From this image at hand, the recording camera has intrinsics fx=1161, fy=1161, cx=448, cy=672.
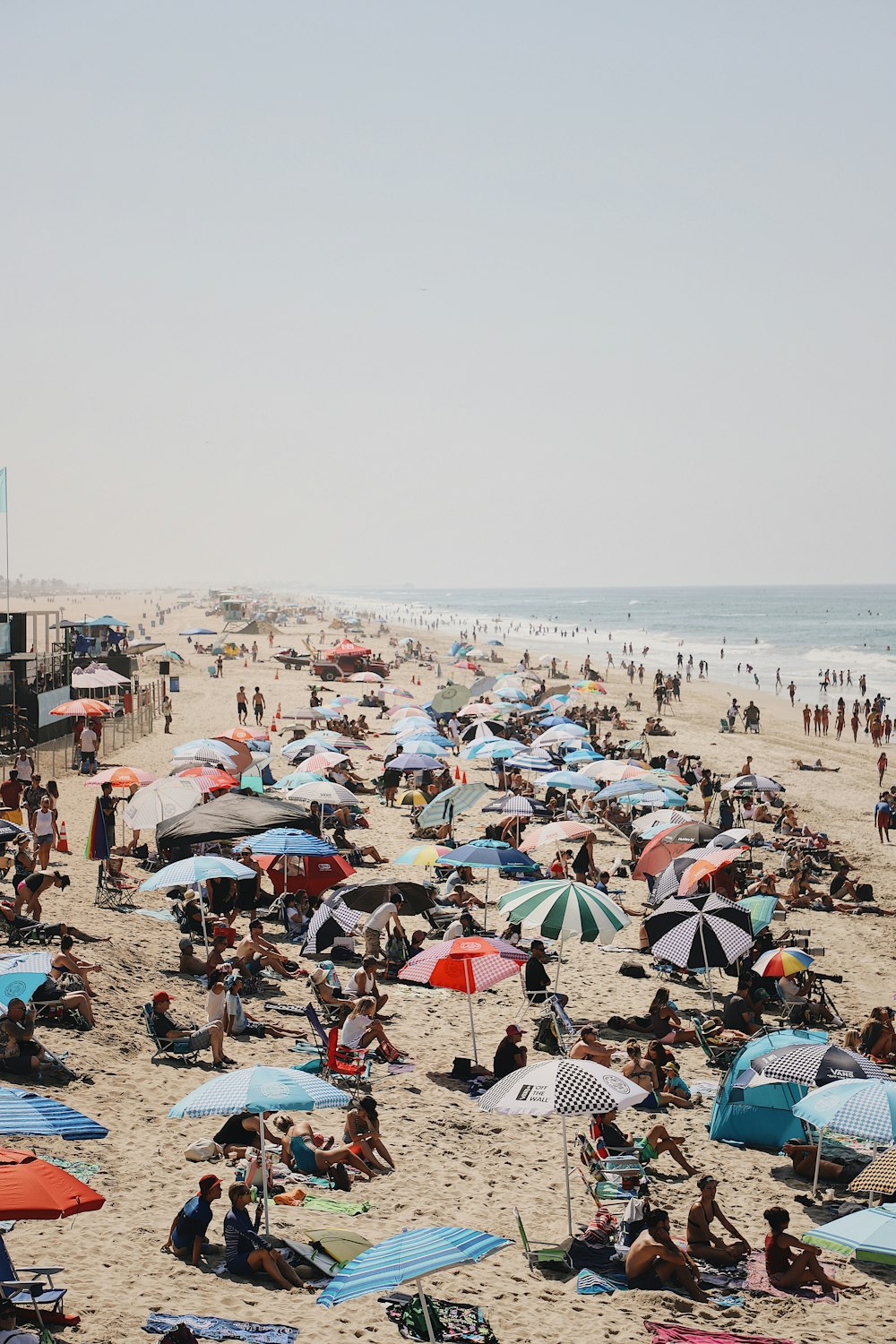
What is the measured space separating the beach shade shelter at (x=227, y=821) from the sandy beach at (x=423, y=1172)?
1240 millimetres

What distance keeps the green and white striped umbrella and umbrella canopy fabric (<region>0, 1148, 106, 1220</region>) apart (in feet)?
20.8

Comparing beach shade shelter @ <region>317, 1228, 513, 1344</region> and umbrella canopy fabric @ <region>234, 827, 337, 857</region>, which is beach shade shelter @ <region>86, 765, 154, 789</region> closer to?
umbrella canopy fabric @ <region>234, 827, 337, 857</region>

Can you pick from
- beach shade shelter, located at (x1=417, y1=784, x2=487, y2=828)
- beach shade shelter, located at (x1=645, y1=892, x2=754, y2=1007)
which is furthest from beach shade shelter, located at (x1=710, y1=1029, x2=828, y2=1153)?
beach shade shelter, located at (x1=417, y1=784, x2=487, y2=828)

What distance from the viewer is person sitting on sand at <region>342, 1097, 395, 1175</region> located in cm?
898

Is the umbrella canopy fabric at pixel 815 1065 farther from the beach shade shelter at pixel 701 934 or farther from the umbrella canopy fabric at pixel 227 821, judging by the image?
the umbrella canopy fabric at pixel 227 821

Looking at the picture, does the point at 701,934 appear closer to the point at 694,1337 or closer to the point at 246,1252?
the point at 694,1337

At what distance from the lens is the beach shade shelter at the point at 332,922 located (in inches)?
537

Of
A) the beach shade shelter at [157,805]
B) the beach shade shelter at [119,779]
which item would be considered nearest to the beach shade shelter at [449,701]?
the beach shade shelter at [119,779]

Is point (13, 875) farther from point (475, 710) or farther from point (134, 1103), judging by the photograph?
point (475, 710)

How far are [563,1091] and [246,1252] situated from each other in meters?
2.21

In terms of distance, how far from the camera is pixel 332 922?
13.7 m

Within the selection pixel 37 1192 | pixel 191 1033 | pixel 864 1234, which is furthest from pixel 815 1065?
pixel 37 1192

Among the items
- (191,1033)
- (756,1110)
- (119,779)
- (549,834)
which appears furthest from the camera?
(119,779)

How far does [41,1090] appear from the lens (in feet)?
30.8
